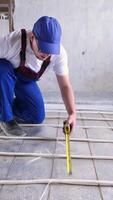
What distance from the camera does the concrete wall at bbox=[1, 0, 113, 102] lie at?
3887mm

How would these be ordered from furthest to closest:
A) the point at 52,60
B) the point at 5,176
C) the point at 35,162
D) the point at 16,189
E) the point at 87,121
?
the point at 87,121
the point at 52,60
the point at 35,162
the point at 5,176
the point at 16,189

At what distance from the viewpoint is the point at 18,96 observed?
2.43m

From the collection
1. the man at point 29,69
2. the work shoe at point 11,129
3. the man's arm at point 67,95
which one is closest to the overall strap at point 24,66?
the man at point 29,69

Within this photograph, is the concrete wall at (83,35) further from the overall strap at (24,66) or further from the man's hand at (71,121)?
the man's hand at (71,121)

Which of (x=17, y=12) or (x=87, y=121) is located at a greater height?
(x=17, y=12)

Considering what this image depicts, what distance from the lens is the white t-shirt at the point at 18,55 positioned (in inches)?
80.9

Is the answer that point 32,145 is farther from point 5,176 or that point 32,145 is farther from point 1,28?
point 1,28

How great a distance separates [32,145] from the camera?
6.85 feet

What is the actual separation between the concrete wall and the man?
155 cm

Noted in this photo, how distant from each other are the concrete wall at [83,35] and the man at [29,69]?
1.55 meters

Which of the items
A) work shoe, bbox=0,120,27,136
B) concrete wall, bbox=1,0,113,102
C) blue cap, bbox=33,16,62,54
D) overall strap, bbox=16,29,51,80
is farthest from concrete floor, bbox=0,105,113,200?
concrete wall, bbox=1,0,113,102

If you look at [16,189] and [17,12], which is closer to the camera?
[16,189]

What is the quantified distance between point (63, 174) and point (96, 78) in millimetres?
2497

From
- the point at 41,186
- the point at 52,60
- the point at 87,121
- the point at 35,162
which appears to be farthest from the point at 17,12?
the point at 41,186
